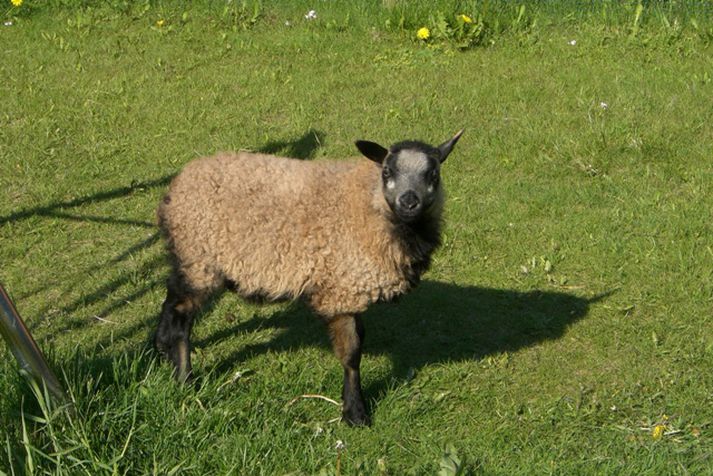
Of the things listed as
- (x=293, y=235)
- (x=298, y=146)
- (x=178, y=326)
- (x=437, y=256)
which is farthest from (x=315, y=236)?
(x=298, y=146)

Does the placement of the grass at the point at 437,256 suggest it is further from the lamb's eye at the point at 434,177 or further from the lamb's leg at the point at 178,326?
the lamb's eye at the point at 434,177

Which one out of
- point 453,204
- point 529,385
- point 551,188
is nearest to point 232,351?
point 529,385

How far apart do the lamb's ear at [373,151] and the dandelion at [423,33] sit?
469 cm

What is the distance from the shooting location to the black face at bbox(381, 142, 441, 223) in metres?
5.18

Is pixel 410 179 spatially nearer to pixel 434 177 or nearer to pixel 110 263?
pixel 434 177

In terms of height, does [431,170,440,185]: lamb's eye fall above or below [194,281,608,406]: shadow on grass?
above

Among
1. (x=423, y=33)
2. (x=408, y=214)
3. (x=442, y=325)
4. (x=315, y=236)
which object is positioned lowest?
(x=442, y=325)

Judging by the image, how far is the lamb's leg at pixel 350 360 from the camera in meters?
5.38

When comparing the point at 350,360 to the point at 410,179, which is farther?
the point at 350,360

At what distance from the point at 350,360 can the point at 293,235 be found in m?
0.70

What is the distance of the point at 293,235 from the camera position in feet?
17.7

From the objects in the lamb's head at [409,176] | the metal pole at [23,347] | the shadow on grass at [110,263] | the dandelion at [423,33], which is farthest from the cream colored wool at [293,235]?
the dandelion at [423,33]

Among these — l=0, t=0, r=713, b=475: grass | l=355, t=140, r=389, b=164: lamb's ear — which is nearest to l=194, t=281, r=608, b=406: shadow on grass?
l=0, t=0, r=713, b=475: grass

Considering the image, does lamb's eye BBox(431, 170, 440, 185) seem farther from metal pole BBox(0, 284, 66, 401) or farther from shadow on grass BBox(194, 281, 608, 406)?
metal pole BBox(0, 284, 66, 401)
